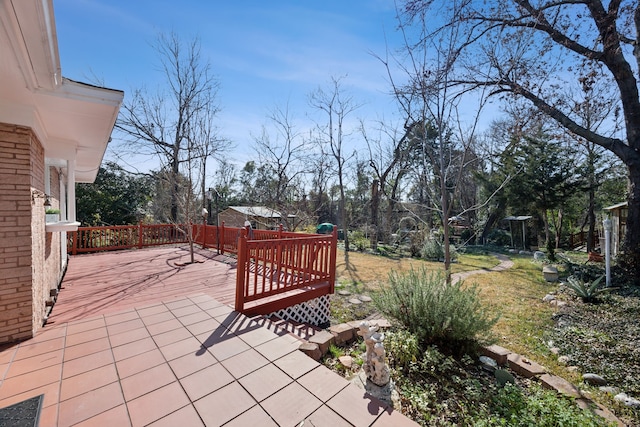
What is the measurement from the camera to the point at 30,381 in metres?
2.01

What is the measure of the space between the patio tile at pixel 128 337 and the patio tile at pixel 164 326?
0.19ft

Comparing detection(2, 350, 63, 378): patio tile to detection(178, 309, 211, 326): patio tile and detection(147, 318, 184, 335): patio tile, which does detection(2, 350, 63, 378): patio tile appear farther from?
detection(178, 309, 211, 326): patio tile

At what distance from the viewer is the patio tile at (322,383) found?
1.89m

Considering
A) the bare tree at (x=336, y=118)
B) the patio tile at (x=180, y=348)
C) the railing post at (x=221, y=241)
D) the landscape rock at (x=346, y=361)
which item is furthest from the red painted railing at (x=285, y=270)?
the bare tree at (x=336, y=118)

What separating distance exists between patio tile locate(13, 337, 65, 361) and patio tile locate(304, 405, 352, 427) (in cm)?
259

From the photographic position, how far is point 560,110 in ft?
24.1

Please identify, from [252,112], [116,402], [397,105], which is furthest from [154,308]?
[252,112]

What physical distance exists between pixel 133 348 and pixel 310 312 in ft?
7.73

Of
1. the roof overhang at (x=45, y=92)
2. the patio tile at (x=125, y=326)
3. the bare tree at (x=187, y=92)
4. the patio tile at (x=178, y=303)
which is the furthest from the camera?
the bare tree at (x=187, y=92)

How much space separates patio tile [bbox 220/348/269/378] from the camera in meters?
2.13

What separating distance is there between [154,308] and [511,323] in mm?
5330

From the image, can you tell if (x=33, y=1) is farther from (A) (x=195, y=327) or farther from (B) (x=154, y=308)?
(B) (x=154, y=308)

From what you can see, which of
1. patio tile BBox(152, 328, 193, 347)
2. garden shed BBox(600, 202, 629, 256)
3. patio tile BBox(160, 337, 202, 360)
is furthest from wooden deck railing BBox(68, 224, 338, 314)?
garden shed BBox(600, 202, 629, 256)

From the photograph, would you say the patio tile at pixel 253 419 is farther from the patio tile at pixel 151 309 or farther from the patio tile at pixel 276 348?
the patio tile at pixel 151 309
